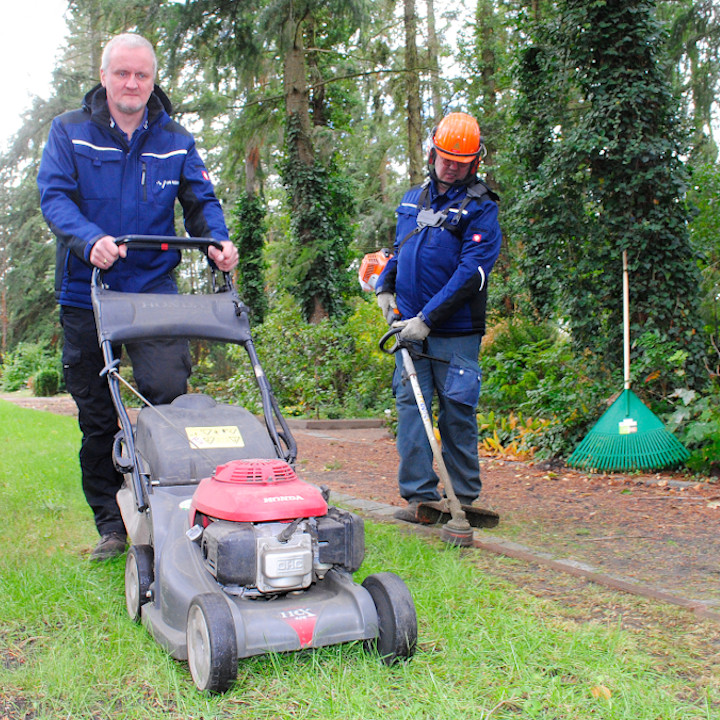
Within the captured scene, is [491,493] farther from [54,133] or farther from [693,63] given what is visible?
[693,63]

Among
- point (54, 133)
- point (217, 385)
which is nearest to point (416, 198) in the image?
point (54, 133)

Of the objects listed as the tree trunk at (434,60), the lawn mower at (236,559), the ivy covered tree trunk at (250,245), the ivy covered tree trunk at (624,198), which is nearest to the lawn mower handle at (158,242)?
Result: the lawn mower at (236,559)

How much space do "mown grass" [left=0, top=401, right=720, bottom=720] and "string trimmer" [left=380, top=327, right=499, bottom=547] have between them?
0.38 meters

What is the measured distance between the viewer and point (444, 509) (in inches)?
148

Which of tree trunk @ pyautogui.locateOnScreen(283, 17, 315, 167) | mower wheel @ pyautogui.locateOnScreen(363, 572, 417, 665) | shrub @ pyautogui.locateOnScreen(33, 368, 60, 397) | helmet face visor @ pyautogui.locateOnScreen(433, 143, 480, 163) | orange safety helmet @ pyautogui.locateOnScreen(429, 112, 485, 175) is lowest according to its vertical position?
shrub @ pyautogui.locateOnScreen(33, 368, 60, 397)

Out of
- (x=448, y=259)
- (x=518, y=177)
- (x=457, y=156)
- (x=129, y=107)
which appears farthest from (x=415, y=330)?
(x=518, y=177)

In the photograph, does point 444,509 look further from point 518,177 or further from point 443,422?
point 518,177

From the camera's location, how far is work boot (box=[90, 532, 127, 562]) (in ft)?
10.7

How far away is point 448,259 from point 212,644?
2440 millimetres

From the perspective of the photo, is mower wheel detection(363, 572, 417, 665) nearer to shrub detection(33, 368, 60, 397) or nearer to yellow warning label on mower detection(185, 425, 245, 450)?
yellow warning label on mower detection(185, 425, 245, 450)

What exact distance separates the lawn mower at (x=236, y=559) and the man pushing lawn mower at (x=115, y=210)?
1.96 ft

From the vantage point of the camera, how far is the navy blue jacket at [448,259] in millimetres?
3684

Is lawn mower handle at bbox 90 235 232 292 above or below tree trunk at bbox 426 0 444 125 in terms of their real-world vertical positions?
below

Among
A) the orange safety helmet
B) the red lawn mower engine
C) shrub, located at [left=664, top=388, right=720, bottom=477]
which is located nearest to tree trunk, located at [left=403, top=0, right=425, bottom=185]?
shrub, located at [left=664, top=388, right=720, bottom=477]
